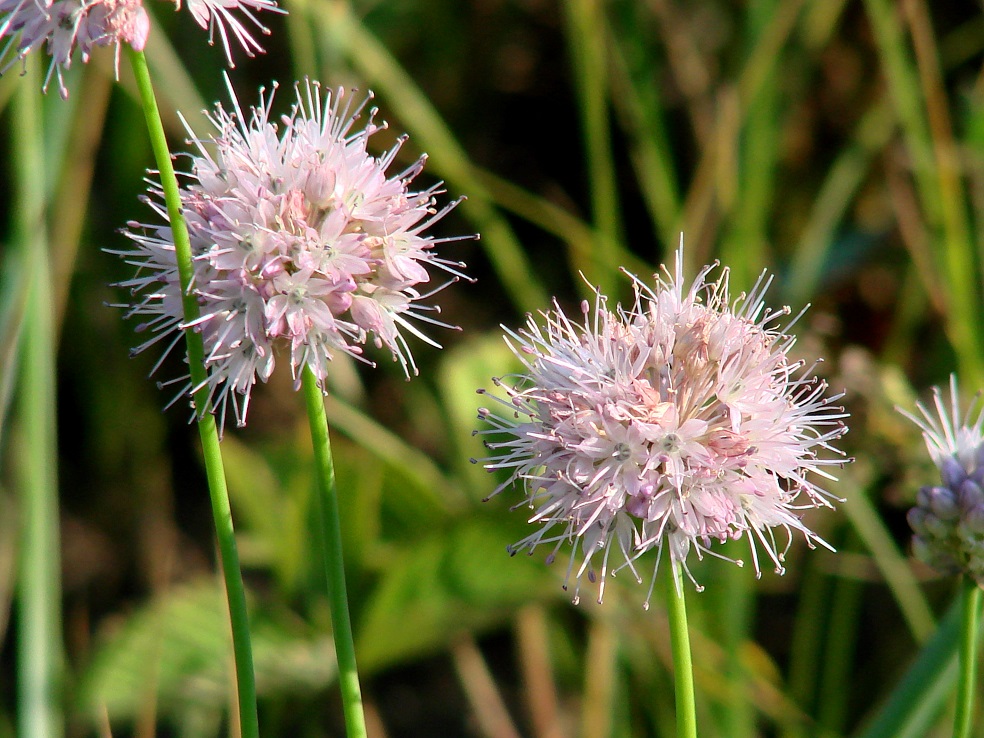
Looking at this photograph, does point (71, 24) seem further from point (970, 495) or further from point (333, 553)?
point (970, 495)

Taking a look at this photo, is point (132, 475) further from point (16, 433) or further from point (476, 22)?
point (476, 22)

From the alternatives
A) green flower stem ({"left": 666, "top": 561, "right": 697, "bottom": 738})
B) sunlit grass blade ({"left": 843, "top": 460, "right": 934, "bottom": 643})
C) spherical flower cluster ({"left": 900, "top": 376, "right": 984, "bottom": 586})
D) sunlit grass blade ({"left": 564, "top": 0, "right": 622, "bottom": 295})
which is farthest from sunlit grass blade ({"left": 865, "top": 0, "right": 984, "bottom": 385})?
green flower stem ({"left": 666, "top": 561, "right": 697, "bottom": 738})

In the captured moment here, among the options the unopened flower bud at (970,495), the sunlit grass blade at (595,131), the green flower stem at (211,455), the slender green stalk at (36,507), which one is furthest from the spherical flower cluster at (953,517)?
the sunlit grass blade at (595,131)

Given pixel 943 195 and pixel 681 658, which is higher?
pixel 943 195

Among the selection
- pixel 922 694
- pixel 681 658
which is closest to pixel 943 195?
pixel 922 694

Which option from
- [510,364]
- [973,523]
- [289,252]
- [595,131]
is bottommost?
[973,523]

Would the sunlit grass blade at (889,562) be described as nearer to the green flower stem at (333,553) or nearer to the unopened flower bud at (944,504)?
the unopened flower bud at (944,504)

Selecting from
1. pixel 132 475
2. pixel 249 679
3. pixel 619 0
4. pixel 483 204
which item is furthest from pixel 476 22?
pixel 249 679
